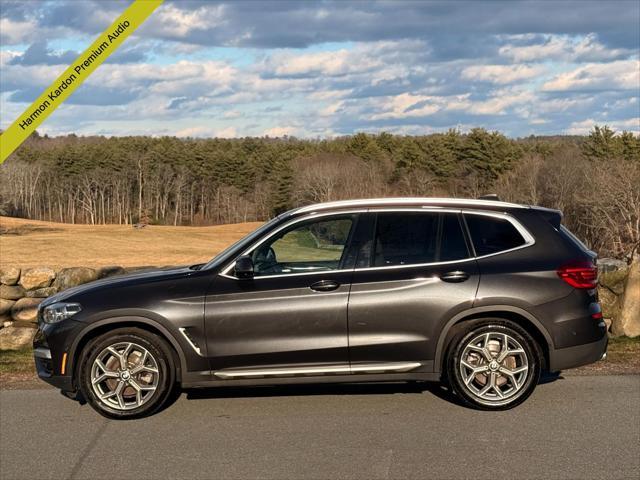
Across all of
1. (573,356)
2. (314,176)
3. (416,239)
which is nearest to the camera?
(573,356)

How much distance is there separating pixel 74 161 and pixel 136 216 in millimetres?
15196

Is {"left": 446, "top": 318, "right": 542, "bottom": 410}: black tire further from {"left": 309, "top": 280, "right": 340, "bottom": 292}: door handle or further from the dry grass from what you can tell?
the dry grass

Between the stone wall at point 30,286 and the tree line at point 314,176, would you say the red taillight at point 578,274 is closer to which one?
the stone wall at point 30,286

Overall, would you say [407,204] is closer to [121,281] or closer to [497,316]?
[497,316]

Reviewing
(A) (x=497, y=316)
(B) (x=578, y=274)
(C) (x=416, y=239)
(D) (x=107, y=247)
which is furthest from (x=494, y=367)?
(D) (x=107, y=247)

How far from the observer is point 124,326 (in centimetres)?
629

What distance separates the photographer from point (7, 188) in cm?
12950

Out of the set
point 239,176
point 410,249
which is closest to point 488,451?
point 410,249

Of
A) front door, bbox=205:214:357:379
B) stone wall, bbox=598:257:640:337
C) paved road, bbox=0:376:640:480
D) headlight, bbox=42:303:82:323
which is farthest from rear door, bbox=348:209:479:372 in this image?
stone wall, bbox=598:257:640:337

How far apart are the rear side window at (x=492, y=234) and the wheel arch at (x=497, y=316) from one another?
490mm

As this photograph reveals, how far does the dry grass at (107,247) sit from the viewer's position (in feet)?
179

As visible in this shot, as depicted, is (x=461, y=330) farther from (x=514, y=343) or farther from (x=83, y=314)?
(x=83, y=314)

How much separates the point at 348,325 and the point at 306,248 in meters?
0.86

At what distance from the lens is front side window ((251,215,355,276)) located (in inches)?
252
